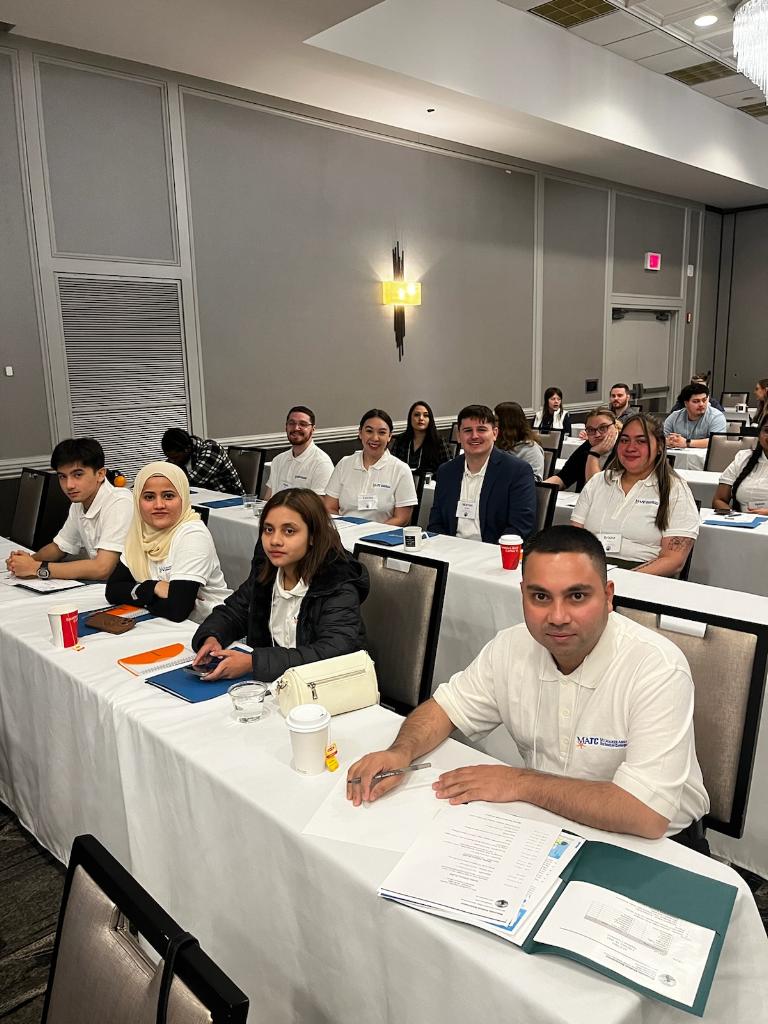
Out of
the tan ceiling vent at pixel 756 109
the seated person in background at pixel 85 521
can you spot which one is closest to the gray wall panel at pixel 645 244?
the tan ceiling vent at pixel 756 109

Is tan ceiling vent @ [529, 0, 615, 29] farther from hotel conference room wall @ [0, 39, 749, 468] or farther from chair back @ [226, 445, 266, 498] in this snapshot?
chair back @ [226, 445, 266, 498]

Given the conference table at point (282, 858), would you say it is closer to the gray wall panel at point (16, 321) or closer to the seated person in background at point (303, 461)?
the seated person in background at point (303, 461)

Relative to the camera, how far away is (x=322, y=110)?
6.89 metres

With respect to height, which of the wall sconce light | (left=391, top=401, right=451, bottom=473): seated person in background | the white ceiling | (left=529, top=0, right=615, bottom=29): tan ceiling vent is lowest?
(left=391, top=401, right=451, bottom=473): seated person in background

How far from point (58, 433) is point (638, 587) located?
450cm

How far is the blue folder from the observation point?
455cm

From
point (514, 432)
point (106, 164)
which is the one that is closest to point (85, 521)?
point (514, 432)

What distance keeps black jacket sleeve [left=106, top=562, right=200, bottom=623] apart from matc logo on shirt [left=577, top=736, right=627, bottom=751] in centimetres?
151

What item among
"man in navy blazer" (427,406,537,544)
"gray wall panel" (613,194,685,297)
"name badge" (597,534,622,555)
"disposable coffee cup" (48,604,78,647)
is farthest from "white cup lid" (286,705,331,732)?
"gray wall panel" (613,194,685,297)

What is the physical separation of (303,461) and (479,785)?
4043 mm

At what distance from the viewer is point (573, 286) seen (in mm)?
9781

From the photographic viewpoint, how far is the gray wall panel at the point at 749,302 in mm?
12023

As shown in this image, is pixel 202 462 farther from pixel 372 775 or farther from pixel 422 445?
pixel 372 775

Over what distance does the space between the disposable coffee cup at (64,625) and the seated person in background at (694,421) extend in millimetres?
5625
